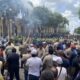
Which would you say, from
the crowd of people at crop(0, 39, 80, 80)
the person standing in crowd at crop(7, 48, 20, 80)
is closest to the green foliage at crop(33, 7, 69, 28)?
the crowd of people at crop(0, 39, 80, 80)

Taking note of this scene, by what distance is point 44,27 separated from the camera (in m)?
115

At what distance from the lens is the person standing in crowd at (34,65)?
36.3 feet

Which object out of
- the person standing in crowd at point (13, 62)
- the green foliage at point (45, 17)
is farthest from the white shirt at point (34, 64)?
the green foliage at point (45, 17)

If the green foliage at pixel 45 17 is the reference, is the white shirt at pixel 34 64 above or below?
below

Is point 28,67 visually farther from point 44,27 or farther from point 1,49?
point 44,27

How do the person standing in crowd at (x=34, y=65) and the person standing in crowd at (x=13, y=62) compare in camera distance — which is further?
the person standing in crowd at (x=13, y=62)

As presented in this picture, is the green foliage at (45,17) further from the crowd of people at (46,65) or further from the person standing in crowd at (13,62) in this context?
the person standing in crowd at (13,62)

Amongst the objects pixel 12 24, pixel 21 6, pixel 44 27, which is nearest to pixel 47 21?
pixel 44 27

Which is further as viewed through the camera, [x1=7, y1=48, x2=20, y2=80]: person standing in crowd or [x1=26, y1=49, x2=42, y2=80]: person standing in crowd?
[x1=7, y1=48, x2=20, y2=80]: person standing in crowd

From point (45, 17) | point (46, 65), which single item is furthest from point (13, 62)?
point (45, 17)

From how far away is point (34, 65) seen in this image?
436 inches

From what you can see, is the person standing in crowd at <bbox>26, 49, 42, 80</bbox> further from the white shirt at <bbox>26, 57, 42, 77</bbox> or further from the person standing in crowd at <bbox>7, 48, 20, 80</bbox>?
the person standing in crowd at <bbox>7, 48, 20, 80</bbox>

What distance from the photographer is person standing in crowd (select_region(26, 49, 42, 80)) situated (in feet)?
36.3

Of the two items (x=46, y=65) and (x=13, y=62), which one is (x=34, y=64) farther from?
(x=46, y=65)
